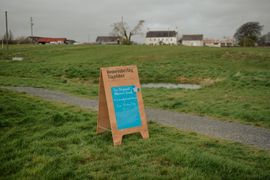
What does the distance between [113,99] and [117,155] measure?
57.6 inches

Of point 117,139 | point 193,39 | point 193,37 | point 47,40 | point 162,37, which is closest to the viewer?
point 117,139

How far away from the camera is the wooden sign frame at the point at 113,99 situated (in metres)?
6.28

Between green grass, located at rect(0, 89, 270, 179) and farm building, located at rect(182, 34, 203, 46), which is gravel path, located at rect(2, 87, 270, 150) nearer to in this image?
green grass, located at rect(0, 89, 270, 179)

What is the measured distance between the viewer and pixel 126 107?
6629 millimetres

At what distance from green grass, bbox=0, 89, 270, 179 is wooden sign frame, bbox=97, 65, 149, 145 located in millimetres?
204

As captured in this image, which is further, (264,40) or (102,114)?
(264,40)

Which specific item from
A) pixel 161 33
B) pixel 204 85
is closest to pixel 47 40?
pixel 161 33

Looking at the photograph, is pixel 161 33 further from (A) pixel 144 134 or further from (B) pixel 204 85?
(A) pixel 144 134

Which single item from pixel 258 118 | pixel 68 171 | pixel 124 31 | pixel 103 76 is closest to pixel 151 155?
pixel 68 171

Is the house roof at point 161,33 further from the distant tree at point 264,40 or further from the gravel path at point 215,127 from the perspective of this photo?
the gravel path at point 215,127

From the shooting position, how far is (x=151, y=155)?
540cm

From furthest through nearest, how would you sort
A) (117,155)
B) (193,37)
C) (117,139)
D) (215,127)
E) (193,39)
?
(193,37)
(193,39)
(215,127)
(117,139)
(117,155)

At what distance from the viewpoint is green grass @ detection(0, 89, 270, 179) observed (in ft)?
15.2

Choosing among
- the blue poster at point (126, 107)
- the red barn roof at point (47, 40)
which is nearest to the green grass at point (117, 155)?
the blue poster at point (126, 107)
